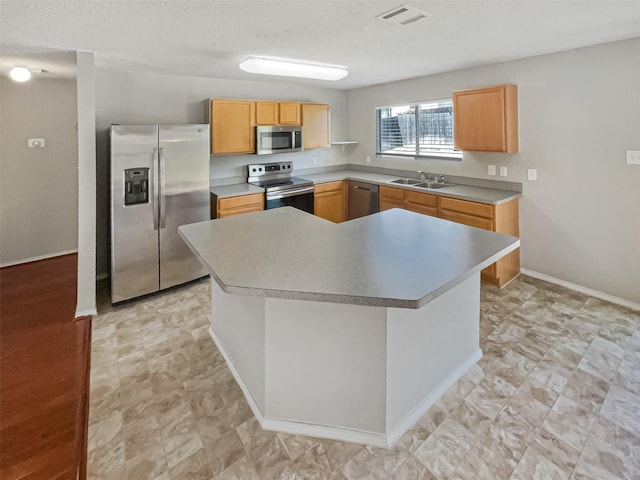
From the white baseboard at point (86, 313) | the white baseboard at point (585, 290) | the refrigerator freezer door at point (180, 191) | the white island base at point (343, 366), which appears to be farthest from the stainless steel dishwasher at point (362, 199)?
the white baseboard at point (86, 313)

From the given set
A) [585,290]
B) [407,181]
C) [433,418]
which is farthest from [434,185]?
[433,418]

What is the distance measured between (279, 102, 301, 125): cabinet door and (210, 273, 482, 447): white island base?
3326mm

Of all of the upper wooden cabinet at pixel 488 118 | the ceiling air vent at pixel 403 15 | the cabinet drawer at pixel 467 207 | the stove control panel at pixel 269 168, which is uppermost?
the ceiling air vent at pixel 403 15

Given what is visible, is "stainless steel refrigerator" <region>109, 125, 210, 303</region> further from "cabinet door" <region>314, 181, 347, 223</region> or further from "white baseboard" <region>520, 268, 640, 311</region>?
"white baseboard" <region>520, 268, 640, 311</region>

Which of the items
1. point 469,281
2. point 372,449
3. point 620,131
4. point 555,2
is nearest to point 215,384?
point 372,449

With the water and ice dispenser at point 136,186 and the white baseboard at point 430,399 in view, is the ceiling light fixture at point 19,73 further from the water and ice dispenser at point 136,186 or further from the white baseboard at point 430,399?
the white baseboard at point 430,399

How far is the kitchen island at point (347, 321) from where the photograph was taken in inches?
61.4

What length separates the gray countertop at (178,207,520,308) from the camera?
147 cm

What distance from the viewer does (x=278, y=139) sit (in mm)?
4688

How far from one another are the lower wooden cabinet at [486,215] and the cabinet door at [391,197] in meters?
0.17

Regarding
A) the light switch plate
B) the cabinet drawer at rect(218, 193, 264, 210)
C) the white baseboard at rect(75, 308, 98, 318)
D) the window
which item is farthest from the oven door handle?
the light switch plate

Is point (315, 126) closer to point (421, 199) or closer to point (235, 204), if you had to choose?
point (235, 204)

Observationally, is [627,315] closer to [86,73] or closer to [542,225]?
[542,225]

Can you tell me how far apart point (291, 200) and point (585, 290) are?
3.37 m
